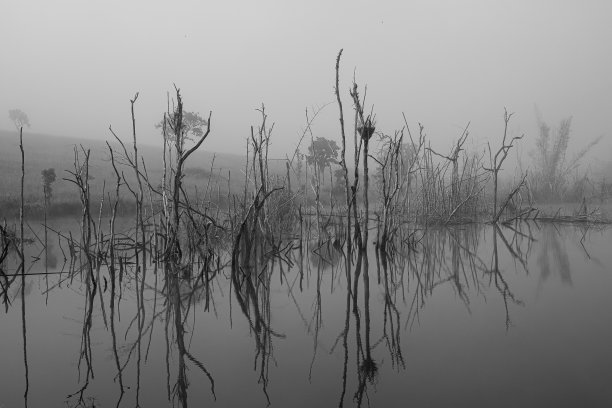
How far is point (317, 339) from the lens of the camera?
2.06 metres

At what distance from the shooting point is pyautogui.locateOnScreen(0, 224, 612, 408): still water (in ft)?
4.74

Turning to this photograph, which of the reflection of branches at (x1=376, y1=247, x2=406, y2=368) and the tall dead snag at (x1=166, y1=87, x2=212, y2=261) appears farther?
the tall dead snag at (x1=166, y1=87, x2=212, y2=261)

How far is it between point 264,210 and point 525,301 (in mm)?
3815

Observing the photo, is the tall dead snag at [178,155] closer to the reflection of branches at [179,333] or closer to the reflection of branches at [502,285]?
the reflection of branches at [179,333]

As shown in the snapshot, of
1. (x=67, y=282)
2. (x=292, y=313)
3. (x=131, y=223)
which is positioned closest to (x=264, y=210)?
(x=67, y=282)

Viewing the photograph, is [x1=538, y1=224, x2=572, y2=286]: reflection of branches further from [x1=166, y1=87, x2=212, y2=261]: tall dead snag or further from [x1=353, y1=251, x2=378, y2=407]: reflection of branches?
[x1=166, y1=87, x2=212, y2=261]: tall dead snag

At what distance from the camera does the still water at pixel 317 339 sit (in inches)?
56.8

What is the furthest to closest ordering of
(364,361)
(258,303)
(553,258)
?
(553,258) < (258,303) < (364,361)

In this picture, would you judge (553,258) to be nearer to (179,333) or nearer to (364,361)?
(364,361)

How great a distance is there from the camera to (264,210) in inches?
224

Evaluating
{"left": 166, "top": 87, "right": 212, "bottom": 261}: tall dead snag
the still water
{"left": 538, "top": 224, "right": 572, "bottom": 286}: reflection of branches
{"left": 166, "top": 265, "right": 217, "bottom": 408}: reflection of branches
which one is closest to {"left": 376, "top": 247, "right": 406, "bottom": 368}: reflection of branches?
the still water

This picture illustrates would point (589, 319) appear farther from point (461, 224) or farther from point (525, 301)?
point (461, 224)

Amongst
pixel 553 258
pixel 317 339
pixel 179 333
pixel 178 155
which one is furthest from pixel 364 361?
pixel 553 258

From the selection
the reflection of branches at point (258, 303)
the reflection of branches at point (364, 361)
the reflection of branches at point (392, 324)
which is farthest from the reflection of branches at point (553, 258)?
the reflection of branches at point (258, 303)
